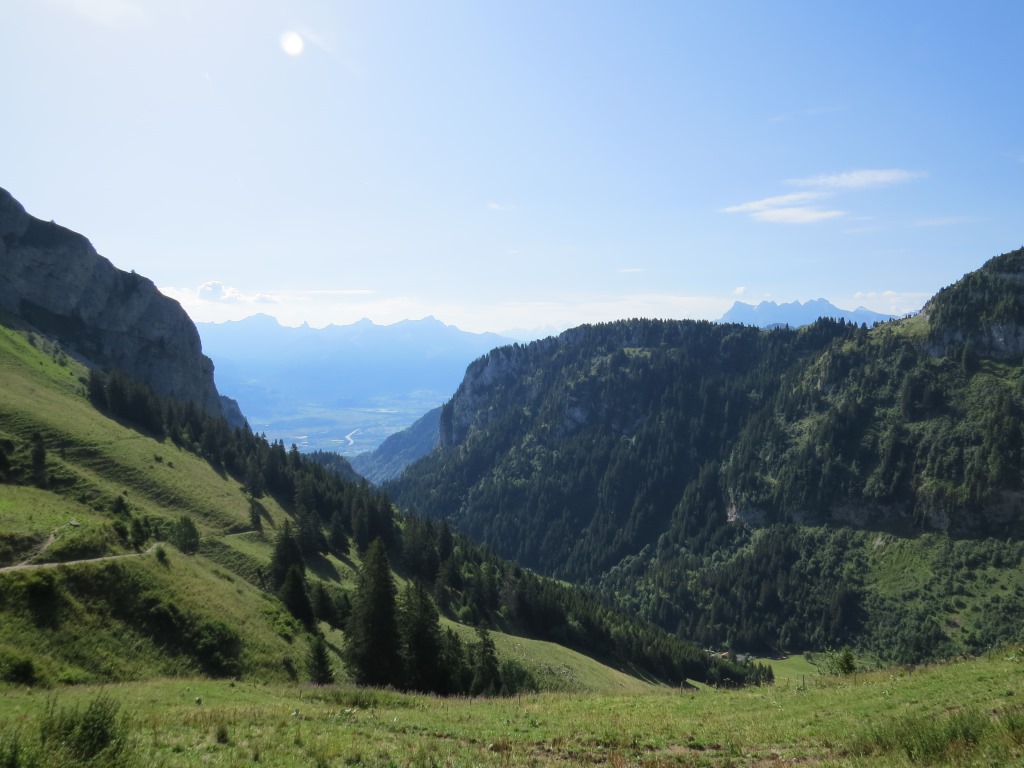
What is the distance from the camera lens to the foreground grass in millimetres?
16828

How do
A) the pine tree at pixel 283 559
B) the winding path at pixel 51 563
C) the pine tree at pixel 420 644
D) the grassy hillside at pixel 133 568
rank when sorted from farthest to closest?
the pine tree at pixel 283 559, the pine tree at pixel 420 644, the winding path at pixel 51 563, the grassy hillside at pixel 133 568

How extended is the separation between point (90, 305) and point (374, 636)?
572 feet

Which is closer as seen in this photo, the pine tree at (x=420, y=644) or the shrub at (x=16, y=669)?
the shrub at (x=16, y=669)

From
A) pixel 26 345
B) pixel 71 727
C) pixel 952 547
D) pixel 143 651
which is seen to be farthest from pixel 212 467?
pixel 952 547

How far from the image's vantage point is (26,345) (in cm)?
12162

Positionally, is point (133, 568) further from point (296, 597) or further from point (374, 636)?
point (296, 597)

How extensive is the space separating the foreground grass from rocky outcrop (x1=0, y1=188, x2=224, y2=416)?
143296 millimetres

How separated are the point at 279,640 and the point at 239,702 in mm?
21607

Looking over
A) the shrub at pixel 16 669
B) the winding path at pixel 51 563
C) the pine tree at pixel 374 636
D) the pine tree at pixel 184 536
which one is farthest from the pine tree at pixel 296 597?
the shrub at pixel 16 669

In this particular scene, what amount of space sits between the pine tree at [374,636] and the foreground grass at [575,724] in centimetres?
1487

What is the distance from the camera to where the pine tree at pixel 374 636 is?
49.2 metres

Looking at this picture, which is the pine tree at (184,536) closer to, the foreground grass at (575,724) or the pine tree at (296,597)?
the pine tree at (296,597)

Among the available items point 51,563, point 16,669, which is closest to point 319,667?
point 16,669

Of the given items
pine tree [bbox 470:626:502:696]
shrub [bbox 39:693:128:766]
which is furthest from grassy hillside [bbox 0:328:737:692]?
shrub [bbox 39:693:128:766]
